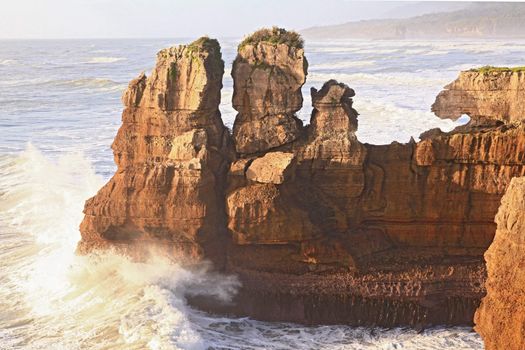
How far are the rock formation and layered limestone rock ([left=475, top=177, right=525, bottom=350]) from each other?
14.4 ft

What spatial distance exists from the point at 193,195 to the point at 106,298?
365 cm

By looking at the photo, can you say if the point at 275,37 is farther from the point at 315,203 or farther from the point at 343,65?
the point at 343,65

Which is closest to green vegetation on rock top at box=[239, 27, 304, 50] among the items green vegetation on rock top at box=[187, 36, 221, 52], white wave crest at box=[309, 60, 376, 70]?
green vegetation on rock top at box=[187, 36, 221, 52]

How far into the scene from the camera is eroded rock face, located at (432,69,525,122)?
17.4 metres

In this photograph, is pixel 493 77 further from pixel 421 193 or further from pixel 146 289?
pixel 146 289

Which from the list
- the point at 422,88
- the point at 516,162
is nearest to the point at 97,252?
the point at 516,162

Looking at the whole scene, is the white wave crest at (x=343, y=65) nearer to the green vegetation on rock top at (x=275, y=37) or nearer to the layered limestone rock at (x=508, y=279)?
the green vegetation on rock top at (x=275, y=37)

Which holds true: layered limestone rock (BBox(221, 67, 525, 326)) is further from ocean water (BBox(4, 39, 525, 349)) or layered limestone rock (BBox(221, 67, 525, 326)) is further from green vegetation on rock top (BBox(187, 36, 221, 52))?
green vegetation on rock top (BBox(187, 36, 221, 52))

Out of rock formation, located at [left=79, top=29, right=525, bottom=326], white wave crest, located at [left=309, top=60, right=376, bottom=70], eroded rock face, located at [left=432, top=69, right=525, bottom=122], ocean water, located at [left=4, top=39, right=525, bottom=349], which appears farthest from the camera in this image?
white wave crest, located at [left=309, top=60, right=376, bottom=70]

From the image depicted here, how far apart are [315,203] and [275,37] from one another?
425cm

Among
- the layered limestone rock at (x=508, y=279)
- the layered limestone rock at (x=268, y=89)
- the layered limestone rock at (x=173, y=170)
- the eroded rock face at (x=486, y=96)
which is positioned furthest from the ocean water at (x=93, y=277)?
the eroded rock face at (x=486, y=96)

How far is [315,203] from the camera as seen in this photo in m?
18.1

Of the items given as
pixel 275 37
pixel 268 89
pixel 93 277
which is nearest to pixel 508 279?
pixel 268 89

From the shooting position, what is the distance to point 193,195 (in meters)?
17.7
